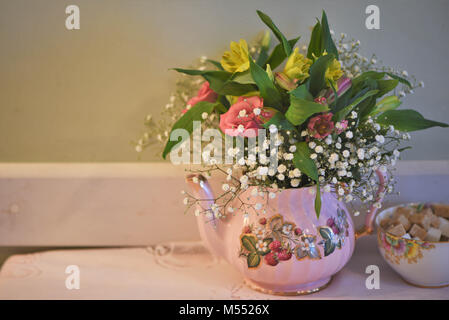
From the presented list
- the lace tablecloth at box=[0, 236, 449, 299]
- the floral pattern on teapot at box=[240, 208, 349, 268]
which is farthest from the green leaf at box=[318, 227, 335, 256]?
the lace tablecloth at box=[0, 236, 449, 299]

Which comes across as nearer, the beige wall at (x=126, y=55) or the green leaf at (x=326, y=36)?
the green leaf at (x=326, y=36)

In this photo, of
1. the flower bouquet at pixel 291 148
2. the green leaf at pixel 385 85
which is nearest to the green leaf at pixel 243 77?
the flower bouquet at pixel 291 148

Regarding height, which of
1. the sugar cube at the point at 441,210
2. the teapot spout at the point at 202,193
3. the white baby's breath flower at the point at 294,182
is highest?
the white baby's breath flower at the point at 294,182

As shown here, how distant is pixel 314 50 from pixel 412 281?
458 millimetres

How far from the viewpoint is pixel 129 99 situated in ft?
3.23

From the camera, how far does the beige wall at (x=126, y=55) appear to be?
0.95 m

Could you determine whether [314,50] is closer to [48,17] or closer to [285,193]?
[285,193]

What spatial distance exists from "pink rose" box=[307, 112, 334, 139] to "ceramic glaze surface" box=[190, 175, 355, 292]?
9cm

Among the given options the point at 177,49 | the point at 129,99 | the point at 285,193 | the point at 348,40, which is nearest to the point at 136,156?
the point at 129,99

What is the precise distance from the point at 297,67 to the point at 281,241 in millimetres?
288

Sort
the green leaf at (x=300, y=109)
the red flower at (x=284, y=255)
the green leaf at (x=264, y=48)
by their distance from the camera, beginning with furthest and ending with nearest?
the green leaf at (x=264, y=48) → the red flower at (x=284, y=255) → the green leaf at (x=300, y=109)

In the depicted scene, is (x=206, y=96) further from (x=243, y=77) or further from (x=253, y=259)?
(x=253, y=259)

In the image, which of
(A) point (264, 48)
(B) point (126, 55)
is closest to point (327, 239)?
(A) point (264, 48)

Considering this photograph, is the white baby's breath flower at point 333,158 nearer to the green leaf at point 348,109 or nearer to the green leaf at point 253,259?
the green leaf at point 348,109
